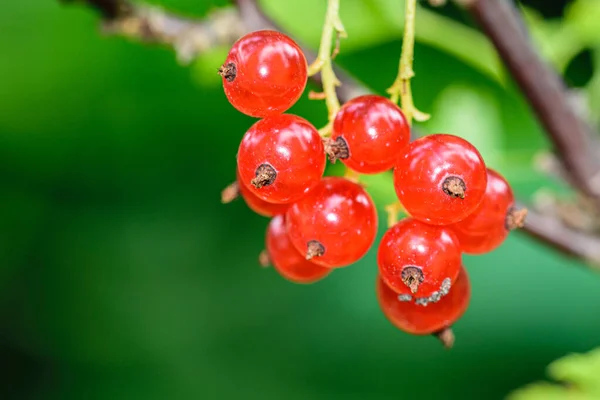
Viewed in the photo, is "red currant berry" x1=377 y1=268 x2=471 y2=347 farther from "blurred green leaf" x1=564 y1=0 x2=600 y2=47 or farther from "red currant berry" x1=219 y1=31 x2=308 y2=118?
"blurred green leaf" x1=564 y1=0 x2=600 y2=47

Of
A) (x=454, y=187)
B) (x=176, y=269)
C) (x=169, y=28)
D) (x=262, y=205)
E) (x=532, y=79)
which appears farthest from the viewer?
(x=176, y=269)

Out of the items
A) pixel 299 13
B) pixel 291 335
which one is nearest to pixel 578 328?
pixel 291 335

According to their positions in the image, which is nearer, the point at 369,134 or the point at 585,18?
the point at 369,134

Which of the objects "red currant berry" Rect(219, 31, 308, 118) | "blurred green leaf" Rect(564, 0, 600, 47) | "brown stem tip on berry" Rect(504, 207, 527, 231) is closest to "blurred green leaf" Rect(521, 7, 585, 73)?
"blurred green leaf" Rect(564, 0, 600, 47)

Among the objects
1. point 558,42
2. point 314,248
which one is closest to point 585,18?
point 558,42

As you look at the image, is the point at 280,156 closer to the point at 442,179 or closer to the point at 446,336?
the point at 442,179

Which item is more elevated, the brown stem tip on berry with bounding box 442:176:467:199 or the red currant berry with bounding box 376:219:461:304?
the brown stem tip on berry with bounding box 442:176:467:199
